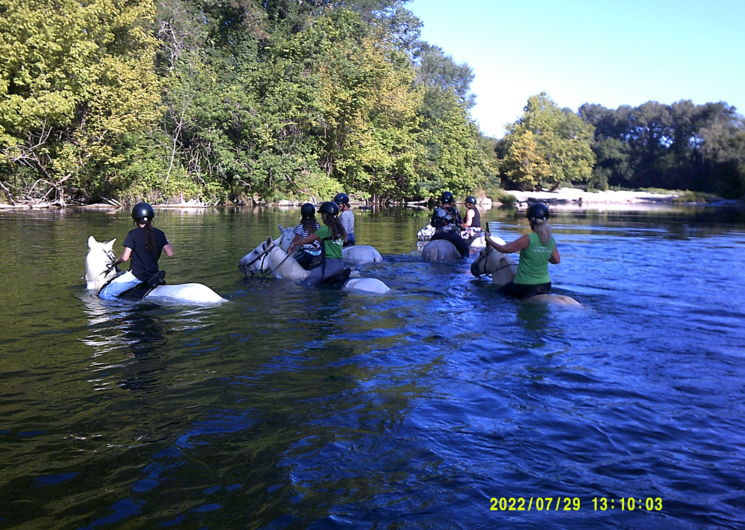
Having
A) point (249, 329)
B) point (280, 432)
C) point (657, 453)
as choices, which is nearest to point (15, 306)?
point (249, 329)

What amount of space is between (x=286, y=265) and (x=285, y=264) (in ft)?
0.10

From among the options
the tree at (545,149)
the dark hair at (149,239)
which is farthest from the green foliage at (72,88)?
the tree at (545,149)

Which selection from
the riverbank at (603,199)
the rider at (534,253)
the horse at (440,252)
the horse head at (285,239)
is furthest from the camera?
the riverbank at (603,199)

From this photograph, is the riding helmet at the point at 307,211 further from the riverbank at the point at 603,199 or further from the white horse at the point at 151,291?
the riverbank at the point at 603,199

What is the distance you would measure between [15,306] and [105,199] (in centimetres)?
2765

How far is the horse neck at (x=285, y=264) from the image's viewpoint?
12.6 metres

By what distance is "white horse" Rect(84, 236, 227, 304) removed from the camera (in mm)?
10008

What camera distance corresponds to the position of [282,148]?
1613 inches

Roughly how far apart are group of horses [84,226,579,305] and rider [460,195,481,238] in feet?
0.68

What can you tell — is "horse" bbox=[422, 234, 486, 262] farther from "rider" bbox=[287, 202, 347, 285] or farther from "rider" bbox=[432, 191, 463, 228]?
"rider" bbox=[287, 202, 347, 285]

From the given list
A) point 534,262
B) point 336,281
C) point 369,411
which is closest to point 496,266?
point 534,262

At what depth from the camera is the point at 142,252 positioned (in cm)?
979

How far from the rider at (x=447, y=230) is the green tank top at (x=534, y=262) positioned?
517cm

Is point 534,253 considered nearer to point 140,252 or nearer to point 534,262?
point 534,262
